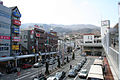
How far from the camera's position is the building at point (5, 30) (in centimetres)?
3516

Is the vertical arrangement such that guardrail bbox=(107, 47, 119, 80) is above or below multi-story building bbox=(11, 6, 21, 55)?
below

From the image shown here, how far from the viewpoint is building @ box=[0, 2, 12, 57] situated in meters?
35.2

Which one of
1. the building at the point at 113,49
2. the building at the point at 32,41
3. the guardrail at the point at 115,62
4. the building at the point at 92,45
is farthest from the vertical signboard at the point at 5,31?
the building at the point at 92,45

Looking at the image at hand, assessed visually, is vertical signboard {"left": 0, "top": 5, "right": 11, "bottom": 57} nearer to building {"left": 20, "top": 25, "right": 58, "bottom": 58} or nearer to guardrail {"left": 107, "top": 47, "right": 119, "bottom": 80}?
building {"left": 20, "top": 25, "right": 58, "bottom": 58}

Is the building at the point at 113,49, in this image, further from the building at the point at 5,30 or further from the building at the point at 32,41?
the building at the point at 32,41

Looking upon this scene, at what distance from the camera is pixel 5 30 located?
36.7 meters

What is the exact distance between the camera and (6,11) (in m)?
37.1

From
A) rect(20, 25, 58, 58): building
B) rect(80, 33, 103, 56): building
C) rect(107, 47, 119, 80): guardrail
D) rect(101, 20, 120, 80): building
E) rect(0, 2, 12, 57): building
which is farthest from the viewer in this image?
rect(80, 33, 103, 56): building

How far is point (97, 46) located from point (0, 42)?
A: 6387cm

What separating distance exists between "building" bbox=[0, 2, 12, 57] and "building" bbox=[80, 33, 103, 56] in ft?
189

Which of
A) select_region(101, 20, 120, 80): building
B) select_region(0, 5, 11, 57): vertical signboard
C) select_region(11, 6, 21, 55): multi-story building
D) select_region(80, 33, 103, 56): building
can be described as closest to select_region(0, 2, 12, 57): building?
select_region(0, 5, 11, 57): vertical signboard

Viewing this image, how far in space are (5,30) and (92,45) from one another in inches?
2381

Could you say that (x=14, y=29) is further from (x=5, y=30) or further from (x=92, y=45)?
(x=92, y=45)

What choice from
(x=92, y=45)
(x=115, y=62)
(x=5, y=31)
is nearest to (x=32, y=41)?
(x=5, y=31)
